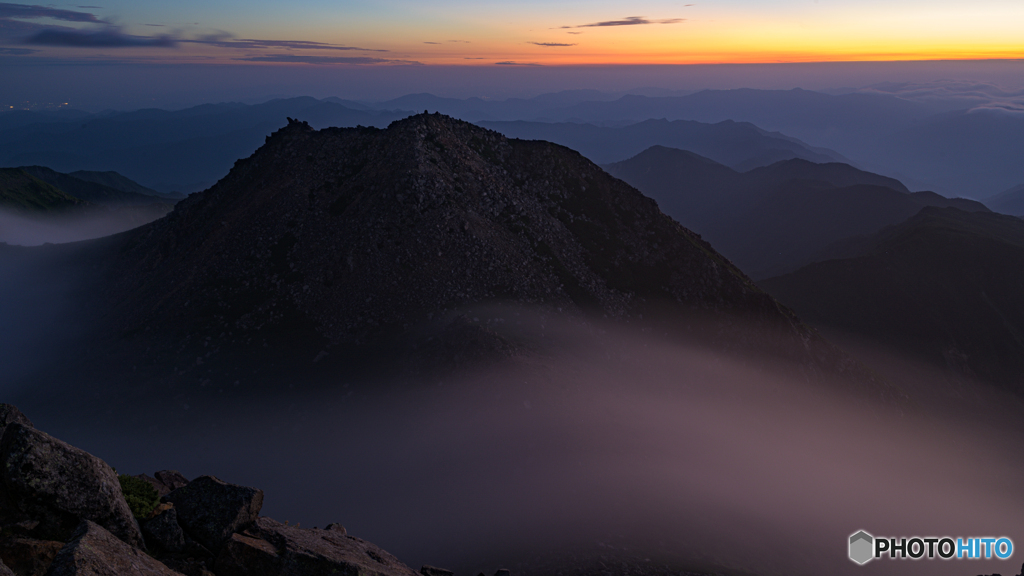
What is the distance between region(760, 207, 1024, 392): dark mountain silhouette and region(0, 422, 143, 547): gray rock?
12232 cm

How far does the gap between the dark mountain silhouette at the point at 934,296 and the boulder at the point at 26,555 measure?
405 feet

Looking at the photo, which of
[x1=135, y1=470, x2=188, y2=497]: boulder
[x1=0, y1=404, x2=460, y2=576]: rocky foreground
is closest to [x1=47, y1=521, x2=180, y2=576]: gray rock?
[x1=0, y1=404, x2=460, y2=576]: rocky foreground

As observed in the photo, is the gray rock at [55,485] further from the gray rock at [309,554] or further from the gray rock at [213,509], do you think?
the gray rock at [309,554]

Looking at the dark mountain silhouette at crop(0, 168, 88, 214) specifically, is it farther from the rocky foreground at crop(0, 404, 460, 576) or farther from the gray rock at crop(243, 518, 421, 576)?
the gray rock at crop(243, 518, 421, 576)

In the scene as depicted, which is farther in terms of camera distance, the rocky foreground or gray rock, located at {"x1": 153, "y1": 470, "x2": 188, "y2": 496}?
gray rock, located at {"x1": 153, "y1": 470, "x2": 188, "y2": 496}

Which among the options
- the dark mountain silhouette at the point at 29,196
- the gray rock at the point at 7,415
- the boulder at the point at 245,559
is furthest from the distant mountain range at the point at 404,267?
the dark mountain silhouette at the point at 29,196

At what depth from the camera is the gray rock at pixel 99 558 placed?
10.4 metres

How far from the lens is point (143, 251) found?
67.2 metres

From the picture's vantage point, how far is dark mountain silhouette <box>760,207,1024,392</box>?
315ft

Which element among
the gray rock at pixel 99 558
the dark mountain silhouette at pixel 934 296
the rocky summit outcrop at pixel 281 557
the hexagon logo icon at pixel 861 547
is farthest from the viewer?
the dark mountain silhouette at pixel 934 296

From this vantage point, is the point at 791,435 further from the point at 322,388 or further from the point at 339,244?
the point at 339,244

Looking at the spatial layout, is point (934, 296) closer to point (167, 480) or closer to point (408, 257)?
point (408, 257)

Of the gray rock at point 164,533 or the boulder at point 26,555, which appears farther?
the gray rock at point 164,533

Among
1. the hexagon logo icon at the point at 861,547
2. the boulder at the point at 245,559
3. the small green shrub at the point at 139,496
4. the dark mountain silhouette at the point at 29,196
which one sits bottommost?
the hexagon logo icon at the point at 861,547
